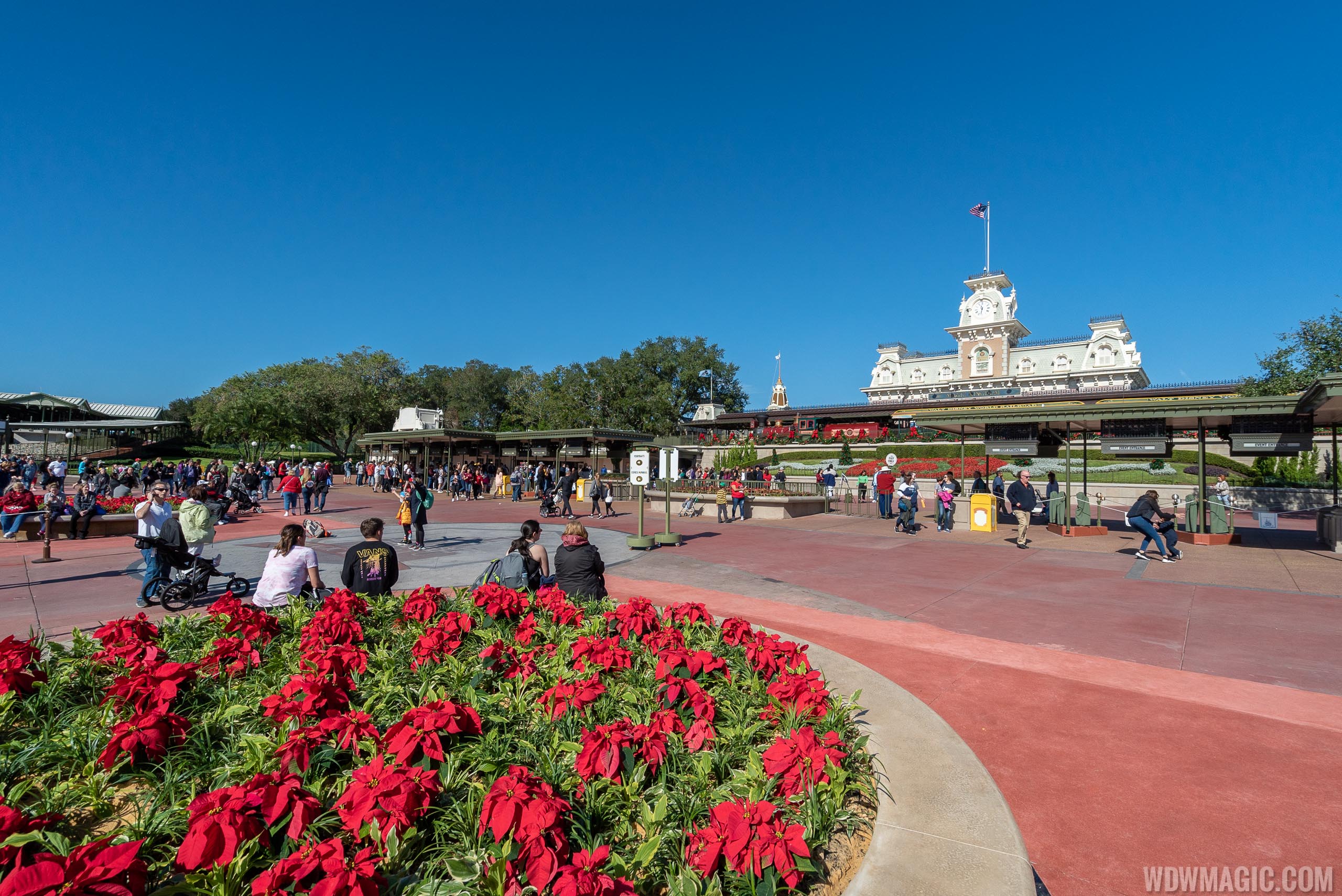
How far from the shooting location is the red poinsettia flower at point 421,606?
5.82 meters

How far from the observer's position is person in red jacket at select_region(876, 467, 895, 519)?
20.8 metres

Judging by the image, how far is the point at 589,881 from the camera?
2.13 m

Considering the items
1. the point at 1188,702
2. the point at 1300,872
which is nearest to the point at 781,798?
the point at 1300,872

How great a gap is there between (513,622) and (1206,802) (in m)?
5.24

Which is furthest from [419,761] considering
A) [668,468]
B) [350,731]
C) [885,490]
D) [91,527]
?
[885,490]

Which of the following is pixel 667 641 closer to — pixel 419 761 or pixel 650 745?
pixel 650 745

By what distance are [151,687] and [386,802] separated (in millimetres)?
2115

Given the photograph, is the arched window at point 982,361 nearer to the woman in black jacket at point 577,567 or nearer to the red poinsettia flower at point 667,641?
the woman in black jacket at point 577,567

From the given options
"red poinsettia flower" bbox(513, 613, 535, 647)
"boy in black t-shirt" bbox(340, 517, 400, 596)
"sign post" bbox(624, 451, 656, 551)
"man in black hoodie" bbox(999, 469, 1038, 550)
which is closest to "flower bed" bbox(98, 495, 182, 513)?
"sign post" bbox(624, 451, 656, 551)

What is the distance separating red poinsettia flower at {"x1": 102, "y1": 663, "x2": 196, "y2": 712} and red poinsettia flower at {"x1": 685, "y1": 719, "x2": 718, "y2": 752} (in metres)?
2.86

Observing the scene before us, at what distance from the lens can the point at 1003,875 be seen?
2.74 m

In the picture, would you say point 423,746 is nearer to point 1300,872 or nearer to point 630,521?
point 1300,872

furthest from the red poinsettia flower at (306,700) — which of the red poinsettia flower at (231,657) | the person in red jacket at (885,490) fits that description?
the person in red jacket at (885,490)

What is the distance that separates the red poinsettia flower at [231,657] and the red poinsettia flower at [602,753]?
2.85 metres
